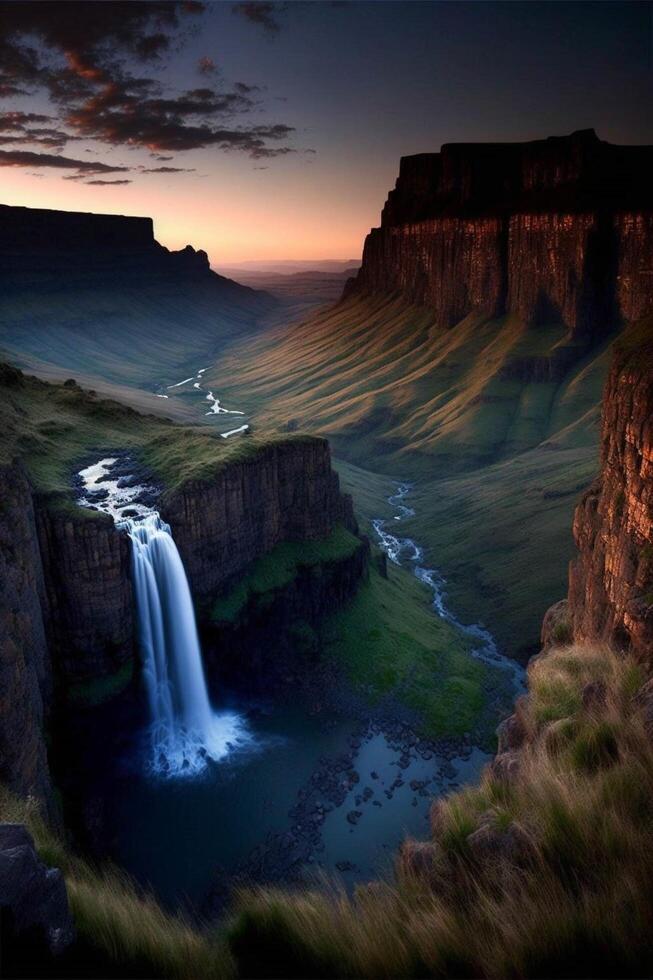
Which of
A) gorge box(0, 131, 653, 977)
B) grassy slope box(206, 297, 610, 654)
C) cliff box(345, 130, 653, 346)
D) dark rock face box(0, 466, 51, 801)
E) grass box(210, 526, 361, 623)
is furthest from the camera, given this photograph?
cliff box(345, 130, 653, 346)

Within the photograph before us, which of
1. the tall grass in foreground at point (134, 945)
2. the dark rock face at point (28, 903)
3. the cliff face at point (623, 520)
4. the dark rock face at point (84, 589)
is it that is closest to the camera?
the dark rock face at point (28, 903)

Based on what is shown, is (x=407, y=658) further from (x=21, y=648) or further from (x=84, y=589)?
(x=21, y=648)

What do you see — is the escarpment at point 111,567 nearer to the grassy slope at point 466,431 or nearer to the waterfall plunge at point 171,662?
the waterfall plunge at point 171,662

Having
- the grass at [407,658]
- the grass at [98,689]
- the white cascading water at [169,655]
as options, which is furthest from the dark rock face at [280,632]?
the grass at [98,689]

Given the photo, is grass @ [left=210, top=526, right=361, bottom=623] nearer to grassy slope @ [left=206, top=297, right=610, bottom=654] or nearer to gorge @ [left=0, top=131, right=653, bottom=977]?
gorge @ [left=0, top=131, right=653, bottom=977]

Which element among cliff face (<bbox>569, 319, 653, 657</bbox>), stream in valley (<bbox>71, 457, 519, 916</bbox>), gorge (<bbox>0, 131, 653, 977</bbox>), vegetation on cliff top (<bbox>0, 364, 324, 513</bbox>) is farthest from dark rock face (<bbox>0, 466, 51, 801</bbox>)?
cliff face (<bbox>569, 319, 653, 657</bbox>)

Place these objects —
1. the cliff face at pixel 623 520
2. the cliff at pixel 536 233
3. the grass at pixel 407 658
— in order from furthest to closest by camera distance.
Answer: the cliff at pixel 536 233, the grass at pixel 407 658, the cliff face at pixel 623 520
